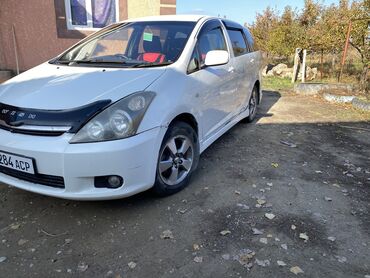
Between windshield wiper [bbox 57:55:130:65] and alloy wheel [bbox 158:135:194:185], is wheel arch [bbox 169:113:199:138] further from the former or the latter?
windshield wiper [bbox 57:55:130:65]

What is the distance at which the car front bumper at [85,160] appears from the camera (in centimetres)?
242

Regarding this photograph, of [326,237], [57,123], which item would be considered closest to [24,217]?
[57,123]

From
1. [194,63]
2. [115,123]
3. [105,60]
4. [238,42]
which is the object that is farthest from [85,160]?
[238,42]

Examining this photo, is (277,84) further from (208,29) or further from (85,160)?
(85,160)

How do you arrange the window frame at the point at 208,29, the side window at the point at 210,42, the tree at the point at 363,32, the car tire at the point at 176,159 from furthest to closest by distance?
1. the tree at the point at 363,32
2. the side window at the point at 210,42
3. the window frame at the point at 208,29
4. the car tire at the point at 176,159

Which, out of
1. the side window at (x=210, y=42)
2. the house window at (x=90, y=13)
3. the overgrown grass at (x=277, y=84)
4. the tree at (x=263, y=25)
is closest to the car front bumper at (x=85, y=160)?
the side window at (x=210, y=42)

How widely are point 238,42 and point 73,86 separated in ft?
9.89

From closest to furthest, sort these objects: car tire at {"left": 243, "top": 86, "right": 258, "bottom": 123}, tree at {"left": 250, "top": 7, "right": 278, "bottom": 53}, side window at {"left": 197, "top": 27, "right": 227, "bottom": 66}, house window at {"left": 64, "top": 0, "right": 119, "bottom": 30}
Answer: side window at {"left": 197, "top": 27, "right": 227, "bottom": 66}, car tire at {"left": 243, "top": 86, "right": 258, "bottom": 123}, house window at {"left": 64, "top": 0, "right": 119, "bottom": 30}, tree at {"left": 250, "top": 7, "right": 278, "bottom": 53}

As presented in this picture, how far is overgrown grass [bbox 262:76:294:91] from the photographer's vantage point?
9.78m

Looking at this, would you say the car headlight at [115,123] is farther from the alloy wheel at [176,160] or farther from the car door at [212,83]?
the car door at [212,83]

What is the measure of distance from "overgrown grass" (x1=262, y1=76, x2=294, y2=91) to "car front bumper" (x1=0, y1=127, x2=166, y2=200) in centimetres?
777

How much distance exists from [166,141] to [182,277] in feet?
3.78

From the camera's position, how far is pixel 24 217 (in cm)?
290

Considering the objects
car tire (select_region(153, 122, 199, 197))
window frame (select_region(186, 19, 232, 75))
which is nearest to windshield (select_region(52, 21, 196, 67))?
window frame (select_region(186, 19, 232, 75))
